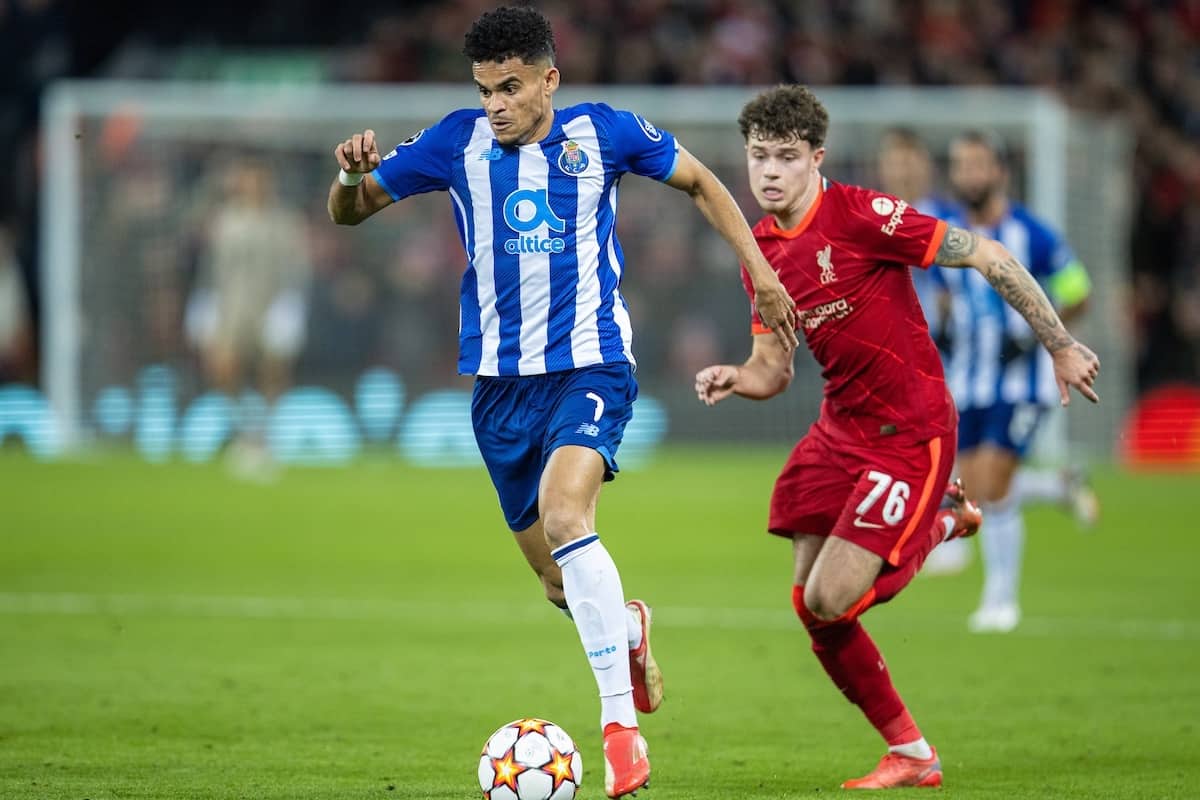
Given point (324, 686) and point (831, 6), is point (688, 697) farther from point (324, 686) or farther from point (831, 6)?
point (831, 6)

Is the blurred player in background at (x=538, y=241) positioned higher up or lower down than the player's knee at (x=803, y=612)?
higher up

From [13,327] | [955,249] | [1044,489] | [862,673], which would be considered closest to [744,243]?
[955,249]

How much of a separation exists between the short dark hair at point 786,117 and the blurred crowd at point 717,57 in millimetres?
14761

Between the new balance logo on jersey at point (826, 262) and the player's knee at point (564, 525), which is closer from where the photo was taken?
the player's knee at point (564, 525)

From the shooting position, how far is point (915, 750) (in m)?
6.51

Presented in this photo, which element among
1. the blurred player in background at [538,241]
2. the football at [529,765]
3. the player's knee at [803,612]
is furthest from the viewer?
the player's knee at [803,612]

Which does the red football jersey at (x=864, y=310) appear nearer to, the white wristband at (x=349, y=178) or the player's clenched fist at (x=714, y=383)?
the player's clenched fist at (x=714, y=383)

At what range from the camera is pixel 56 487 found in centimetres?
1722

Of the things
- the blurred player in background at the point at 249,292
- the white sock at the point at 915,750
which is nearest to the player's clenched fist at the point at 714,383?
the white sock at the point at 915,750

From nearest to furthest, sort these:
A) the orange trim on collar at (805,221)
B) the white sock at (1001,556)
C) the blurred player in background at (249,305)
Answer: the orange trim on collar at (805,221) → the white sock at (1001,556) → the blurred player in background at (249,305)

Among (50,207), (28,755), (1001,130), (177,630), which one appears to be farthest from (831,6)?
(28,755)

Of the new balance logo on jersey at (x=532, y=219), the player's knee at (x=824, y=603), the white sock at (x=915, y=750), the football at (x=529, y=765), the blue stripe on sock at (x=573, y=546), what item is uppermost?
the new balance logo on jersey at (x=532, y=219)

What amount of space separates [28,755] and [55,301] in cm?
1455

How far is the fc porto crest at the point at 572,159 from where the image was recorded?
21.2 ft
